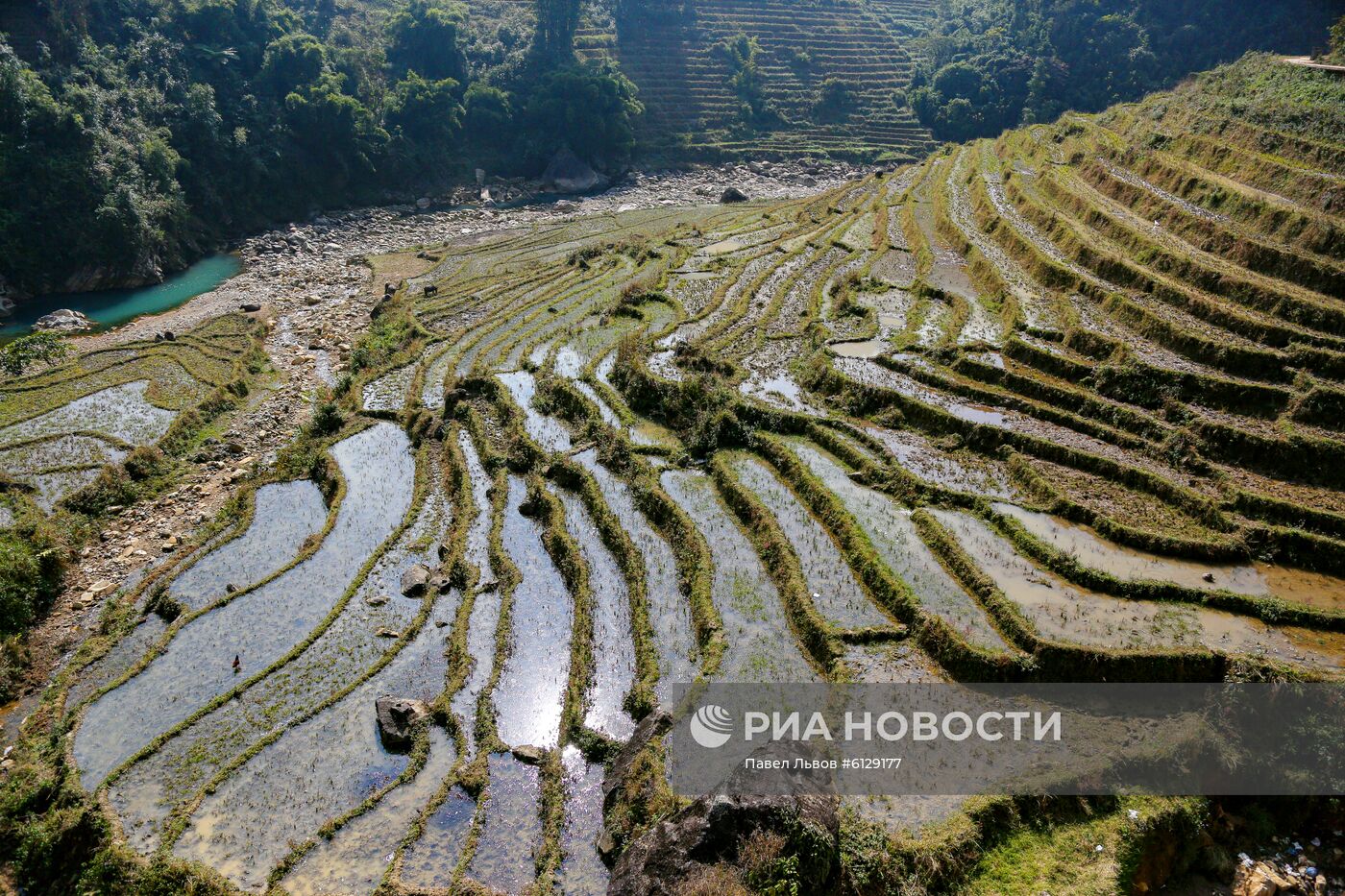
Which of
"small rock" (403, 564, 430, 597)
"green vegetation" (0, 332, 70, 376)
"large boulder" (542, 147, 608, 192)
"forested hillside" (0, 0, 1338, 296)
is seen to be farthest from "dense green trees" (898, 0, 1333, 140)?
"green vegetation" (0, 332, 70, 376)

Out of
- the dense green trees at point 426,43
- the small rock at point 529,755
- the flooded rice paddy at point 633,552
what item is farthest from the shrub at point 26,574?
the dense green trees at point 426,43

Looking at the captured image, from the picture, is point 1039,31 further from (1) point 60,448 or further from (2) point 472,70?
(1) point 60,448

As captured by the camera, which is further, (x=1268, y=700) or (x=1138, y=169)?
(x=1138, y=169)

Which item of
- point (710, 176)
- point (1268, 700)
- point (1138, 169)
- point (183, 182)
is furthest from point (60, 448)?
point (710, 176)

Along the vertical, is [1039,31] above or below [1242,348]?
above

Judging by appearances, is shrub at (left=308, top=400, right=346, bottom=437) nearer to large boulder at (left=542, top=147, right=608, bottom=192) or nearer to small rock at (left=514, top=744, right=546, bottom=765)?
small rock at (left=514, top=744, right=546, bottom=765)
